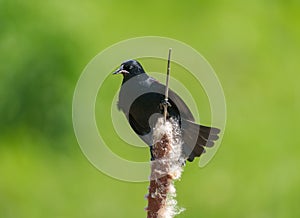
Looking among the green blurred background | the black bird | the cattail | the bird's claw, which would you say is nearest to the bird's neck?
the black bird

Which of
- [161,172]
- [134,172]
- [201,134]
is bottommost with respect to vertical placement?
[161,172]

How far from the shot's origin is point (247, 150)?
5195 mm

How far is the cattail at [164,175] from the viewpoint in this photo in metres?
1.23

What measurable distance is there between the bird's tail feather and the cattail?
274 millimetres

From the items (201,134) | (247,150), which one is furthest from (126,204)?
(201,134)

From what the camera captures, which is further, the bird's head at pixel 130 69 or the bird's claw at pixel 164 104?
the bird's head at pixel 130 69

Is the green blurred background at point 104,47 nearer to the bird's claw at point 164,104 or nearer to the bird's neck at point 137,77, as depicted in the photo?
the bird's neck at point 137,77

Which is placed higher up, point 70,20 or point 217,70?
point 70,20

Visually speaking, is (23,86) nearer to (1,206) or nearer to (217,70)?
(1,206)

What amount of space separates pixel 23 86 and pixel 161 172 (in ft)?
14.2

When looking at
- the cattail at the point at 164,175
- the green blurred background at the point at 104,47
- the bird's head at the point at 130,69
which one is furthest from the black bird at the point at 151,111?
the green blurred background at the point at 104,47

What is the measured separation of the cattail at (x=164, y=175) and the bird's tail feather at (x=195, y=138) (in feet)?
0.90

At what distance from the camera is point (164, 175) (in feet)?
4.17

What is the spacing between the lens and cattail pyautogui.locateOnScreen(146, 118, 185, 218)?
123cm
